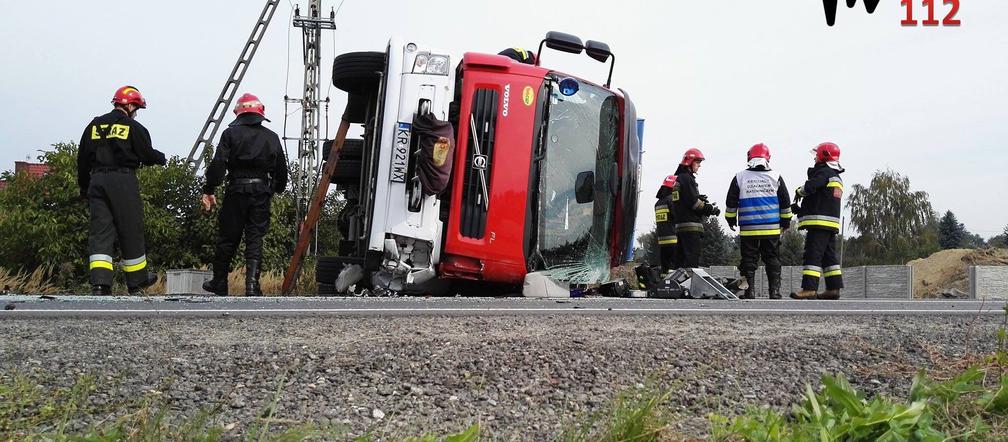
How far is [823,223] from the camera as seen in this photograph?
8047 millimetres

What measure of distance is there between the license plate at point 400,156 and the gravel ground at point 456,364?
3.30m

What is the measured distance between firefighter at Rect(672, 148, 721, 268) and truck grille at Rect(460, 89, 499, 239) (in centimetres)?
349

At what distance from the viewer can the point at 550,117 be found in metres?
6.98

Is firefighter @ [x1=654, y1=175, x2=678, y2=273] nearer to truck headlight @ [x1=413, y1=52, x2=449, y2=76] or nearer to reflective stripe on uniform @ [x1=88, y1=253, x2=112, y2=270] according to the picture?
truck headlight @ [x1=413, y1=52, x2=449, y2=76]

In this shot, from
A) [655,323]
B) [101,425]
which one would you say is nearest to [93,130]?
[655,323]

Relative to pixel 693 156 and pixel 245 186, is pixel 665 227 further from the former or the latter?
pixel 245 186

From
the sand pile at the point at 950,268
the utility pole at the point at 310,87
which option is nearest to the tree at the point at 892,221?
the sand pile at the point at 950,268

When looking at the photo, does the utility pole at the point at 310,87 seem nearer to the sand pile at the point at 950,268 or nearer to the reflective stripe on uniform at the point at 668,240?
the reflective stripe on uniform at the point at 668,240

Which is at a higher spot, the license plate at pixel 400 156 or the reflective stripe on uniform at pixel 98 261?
the license plate at pixel 400 156

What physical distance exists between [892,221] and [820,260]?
31597 millimetres

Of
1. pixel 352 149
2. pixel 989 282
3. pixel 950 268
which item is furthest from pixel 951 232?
pixel 352 149

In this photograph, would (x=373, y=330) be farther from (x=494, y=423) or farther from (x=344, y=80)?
(x=344, y=80)

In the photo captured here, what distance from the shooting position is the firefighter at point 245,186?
6609 millimetres

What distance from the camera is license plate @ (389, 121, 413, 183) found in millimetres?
6559
